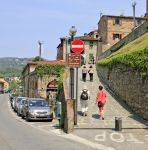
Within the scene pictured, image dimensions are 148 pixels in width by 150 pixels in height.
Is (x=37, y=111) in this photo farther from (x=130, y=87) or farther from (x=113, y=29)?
(x=113, y=29)

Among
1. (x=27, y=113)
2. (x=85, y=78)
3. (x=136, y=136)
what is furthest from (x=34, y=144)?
(x=85, y=78)

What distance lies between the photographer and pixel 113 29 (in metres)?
88.2

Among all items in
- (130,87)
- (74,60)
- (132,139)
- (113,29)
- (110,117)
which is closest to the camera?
(132,139)

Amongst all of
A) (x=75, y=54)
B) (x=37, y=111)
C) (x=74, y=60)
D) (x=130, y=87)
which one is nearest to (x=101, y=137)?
(x=74, y=60)

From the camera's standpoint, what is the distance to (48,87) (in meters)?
54.9

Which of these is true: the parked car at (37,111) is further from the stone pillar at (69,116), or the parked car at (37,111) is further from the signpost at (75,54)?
the stone pillar at (69,116)

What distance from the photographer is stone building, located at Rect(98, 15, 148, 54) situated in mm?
87375

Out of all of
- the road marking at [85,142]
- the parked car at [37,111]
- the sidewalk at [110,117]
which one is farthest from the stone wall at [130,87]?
the road marking at [85,142]

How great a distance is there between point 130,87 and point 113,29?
64.6m

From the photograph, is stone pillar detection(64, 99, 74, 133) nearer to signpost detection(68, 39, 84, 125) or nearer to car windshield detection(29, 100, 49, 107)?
signpost detection(68, 39, 84, 125)

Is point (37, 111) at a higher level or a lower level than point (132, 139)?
higher

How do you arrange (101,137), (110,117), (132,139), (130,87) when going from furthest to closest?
1. (130,87)
2. (110,117)
3. (101,137)
4. (132,139)

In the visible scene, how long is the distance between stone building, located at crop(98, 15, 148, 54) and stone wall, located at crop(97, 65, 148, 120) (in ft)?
181

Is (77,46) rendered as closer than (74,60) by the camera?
Yes
